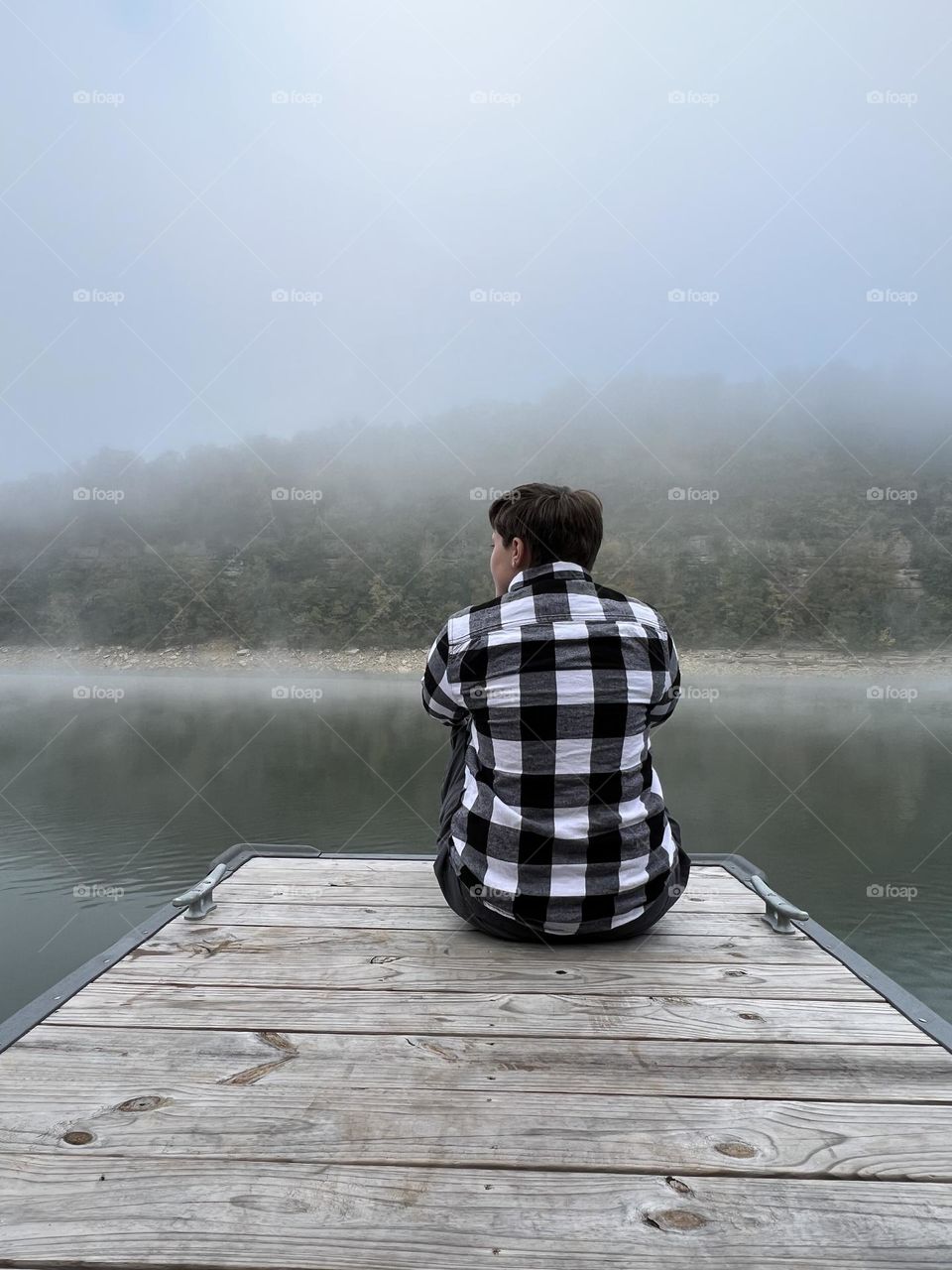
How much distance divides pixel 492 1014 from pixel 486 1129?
479 millimetres

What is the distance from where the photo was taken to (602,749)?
211cm

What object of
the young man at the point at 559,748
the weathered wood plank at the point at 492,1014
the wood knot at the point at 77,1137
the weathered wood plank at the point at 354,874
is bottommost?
the weathered wood plank at the point at 354,874

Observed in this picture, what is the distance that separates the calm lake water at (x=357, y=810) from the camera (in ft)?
24.5

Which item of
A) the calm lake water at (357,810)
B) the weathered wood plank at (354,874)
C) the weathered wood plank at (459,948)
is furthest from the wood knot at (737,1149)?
the calm lake water at (357,810)

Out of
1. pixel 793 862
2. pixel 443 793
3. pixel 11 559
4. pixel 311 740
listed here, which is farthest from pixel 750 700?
pixel 11 559

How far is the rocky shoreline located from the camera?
47.6 m

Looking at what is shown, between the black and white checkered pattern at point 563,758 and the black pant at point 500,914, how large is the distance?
4 cm

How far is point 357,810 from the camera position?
12672 millimetres

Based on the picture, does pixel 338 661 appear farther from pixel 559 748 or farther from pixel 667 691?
pixel 559 748

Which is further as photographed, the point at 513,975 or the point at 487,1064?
the point at 513,975

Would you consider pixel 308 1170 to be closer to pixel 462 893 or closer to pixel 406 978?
pixel 406 978

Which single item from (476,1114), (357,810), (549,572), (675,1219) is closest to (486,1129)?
(476,1114)

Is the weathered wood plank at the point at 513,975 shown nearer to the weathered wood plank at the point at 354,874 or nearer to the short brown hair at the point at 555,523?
the weathered wood plank at the point at 354,874

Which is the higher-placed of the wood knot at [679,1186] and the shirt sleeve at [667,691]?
the shirt sleeve at [667,691]
